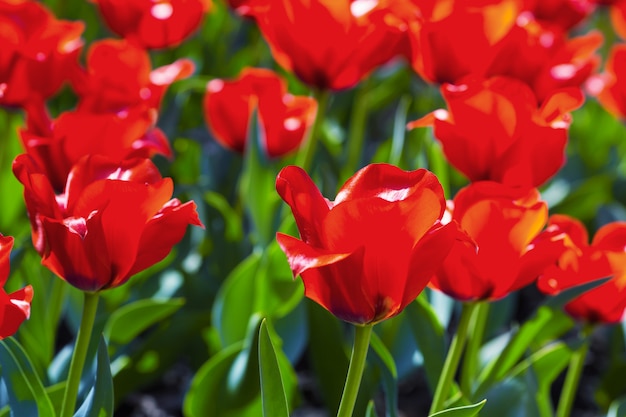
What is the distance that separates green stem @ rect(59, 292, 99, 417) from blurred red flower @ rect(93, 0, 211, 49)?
0.66m

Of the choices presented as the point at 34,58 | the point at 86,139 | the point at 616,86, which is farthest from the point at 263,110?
the point at 616,86

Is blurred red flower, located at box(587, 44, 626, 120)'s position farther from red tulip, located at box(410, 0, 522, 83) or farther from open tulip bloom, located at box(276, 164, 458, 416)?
open tulip bloom, located at box(276, 164, 458, 416)

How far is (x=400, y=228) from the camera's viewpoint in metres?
0.69

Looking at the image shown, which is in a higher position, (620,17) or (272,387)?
(272,387)

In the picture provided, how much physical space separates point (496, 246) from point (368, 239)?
0.18 metres

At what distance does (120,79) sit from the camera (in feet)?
3.89

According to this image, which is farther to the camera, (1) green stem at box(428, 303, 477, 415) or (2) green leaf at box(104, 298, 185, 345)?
(2) green leaf at box(104, 298, 185, 345)

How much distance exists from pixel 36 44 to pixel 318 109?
0.34 m

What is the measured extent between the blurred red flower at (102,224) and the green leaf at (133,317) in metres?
0.34

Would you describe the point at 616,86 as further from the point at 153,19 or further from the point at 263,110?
the point at 153,19

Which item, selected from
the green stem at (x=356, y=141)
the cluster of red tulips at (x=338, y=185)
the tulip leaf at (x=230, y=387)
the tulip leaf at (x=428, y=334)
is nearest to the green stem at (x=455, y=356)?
the cluster of red tulips at (x=338, y=185)

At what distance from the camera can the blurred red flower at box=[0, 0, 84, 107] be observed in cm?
114

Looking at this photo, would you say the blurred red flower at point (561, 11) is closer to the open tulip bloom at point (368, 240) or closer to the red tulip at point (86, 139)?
the red tulip at point (86, 139)

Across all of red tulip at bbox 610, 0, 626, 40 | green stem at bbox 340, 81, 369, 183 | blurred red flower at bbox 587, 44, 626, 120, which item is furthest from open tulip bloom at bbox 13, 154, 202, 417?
red tulip at bbox 610, 0, 626, 40
